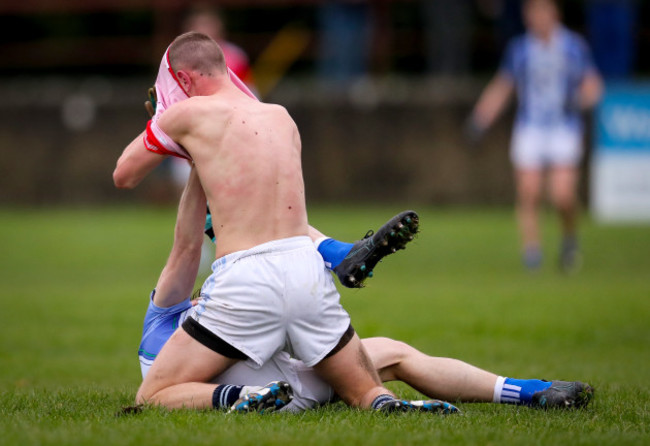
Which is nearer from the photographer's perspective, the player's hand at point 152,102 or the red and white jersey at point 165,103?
the red and white jersey at point 165,103

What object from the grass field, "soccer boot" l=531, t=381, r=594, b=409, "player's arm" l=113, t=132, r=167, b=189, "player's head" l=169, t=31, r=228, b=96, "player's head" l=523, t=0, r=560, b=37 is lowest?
the grass field

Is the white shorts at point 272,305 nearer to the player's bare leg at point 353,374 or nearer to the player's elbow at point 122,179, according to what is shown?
the player's bare leg at point 353,374

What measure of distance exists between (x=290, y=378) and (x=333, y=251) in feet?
2.04

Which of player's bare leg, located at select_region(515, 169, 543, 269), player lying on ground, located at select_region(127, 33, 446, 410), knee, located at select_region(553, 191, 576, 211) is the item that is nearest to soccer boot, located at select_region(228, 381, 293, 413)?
player lying on ground, located at select_region(127, 33, 446, 410)

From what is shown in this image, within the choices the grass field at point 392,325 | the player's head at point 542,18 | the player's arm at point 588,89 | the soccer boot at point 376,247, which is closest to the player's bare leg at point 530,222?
the grass field at point 392,325

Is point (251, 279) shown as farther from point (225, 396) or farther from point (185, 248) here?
point (185, 248)

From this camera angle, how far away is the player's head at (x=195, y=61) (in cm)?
551

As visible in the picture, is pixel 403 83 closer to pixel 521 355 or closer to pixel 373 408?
pixel 521 355

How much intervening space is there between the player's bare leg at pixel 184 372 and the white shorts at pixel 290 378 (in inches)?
2.9

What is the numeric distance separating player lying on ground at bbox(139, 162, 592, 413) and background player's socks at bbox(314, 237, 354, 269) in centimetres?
48

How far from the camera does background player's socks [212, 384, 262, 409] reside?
202 inches

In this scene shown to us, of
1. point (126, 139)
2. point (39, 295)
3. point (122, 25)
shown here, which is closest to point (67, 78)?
point (122, 25)

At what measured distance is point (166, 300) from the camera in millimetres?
5719

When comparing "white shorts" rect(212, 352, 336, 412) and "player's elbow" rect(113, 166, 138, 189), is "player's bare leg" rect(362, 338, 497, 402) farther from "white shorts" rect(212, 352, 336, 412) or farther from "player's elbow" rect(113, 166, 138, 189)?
"player's elbow" rect(113, 166, 138, 189)
